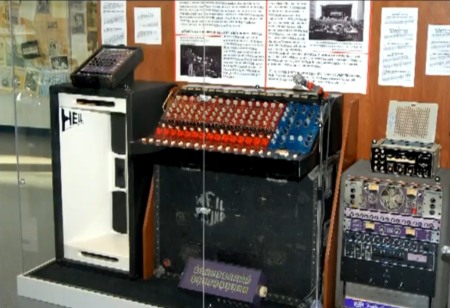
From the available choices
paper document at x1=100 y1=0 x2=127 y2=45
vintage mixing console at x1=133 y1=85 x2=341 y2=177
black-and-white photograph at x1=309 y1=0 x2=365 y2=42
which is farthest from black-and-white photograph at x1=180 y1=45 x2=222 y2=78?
black-and-white photograph at x1=309 y1=0 x2=365 y2=42

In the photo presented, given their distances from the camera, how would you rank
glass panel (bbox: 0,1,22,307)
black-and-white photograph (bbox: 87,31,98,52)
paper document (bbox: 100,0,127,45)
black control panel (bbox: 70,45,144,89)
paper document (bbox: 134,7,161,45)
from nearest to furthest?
black control panel (bbox: 70,45,144,89) → glass panel (bbox: 0,1,22,307) → paper document (bbox: 134,7,161,45) → paper document (bbox: 100,0,127,45) → black-and-white photograph (bbox: 87,31,98,52)

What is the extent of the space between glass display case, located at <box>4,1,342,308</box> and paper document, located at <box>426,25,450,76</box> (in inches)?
19.3

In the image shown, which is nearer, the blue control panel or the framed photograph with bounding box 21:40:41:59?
the blue control panel

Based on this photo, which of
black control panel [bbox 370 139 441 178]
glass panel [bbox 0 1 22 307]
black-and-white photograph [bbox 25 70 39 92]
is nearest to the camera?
black control panel [bbox 370 139 441 178]

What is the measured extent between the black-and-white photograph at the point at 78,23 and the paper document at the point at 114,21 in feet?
0.47

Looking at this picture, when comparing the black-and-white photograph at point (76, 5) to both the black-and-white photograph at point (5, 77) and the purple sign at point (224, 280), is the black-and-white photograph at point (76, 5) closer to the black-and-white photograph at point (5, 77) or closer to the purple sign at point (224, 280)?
the black-and-white photograph at point (5, 77)

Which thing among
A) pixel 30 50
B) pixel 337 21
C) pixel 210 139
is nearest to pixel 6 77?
pixel 30 50

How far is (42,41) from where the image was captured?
12.9 feet

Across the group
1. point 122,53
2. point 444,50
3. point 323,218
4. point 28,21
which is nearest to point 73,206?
point 122,53

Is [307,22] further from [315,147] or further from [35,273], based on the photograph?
[35,273]

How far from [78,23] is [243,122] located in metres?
1.52

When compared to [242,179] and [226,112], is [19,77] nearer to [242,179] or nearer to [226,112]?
[226,112]

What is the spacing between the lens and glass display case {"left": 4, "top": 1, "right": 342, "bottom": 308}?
311 cm

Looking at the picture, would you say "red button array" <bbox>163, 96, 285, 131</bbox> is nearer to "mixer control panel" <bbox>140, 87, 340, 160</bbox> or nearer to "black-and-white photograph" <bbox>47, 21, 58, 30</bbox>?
"mixer control panel" <bbox>140, 87, 340, 160</bbox>
